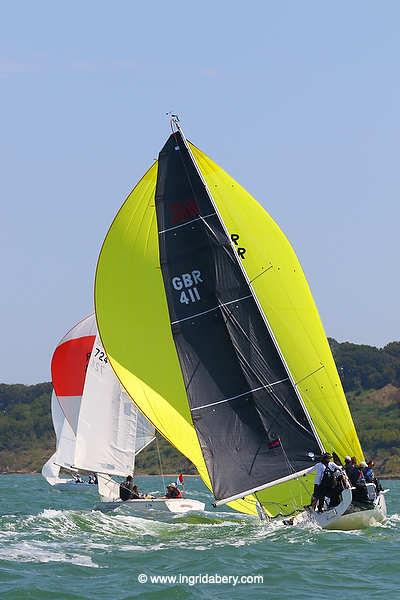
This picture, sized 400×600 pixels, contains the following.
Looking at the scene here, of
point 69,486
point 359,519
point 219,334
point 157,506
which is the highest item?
point 219,334

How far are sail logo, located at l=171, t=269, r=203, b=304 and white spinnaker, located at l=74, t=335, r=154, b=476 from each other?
860 cm

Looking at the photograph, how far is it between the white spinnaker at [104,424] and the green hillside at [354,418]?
52.2 metres

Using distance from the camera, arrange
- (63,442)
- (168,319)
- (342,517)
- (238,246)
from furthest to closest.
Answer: (63,442) → (168,319) → (238,246) → (342,517)

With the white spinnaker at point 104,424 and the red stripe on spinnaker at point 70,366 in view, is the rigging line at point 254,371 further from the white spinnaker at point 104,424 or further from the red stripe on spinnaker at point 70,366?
the red stripe on spinnaker at point 70,366

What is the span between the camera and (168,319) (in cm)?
2853

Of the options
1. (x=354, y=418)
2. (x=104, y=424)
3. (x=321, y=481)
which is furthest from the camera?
(x=354, y=418)

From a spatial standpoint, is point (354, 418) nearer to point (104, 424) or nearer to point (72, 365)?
point (72, 365)

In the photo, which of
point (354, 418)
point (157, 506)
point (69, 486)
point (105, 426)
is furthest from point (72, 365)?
point (354, 418)

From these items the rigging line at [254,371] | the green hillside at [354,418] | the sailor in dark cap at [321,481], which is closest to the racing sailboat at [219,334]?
the rigging line at [254,371]

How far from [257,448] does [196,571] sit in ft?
19.9

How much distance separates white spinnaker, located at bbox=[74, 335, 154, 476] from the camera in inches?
1395

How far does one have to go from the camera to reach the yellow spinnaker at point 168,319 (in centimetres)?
2761

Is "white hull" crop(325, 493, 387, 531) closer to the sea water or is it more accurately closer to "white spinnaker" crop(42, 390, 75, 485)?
the sea water

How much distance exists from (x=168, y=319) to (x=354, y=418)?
2723 inches
